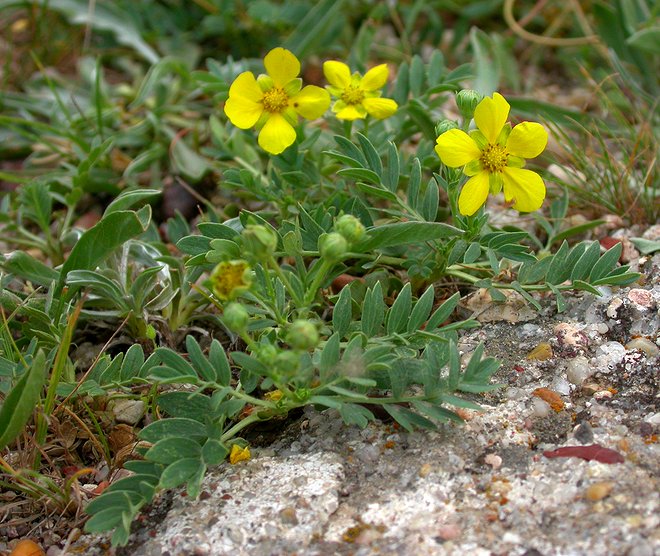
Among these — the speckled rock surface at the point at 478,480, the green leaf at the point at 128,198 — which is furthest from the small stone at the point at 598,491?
Result: the green leaf at the point at 128,198

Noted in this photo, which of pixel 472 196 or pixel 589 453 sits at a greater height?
pixel 472 196

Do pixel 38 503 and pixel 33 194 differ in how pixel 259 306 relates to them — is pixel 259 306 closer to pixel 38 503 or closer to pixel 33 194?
pixel 38 503

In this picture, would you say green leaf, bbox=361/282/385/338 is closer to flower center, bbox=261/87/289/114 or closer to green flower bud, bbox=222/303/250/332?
green flower bud, bbox=222/303/250/332

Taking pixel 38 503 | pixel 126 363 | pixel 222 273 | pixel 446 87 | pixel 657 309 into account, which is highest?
pixel 446 87

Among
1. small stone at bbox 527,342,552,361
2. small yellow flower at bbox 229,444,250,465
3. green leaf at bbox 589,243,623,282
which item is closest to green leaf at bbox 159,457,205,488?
small yellow flower at bbox 229,444,250,465

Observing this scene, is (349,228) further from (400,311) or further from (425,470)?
(425,470)

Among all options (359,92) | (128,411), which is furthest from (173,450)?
(359,92)

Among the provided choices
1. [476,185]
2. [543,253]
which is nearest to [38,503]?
[476,185]
